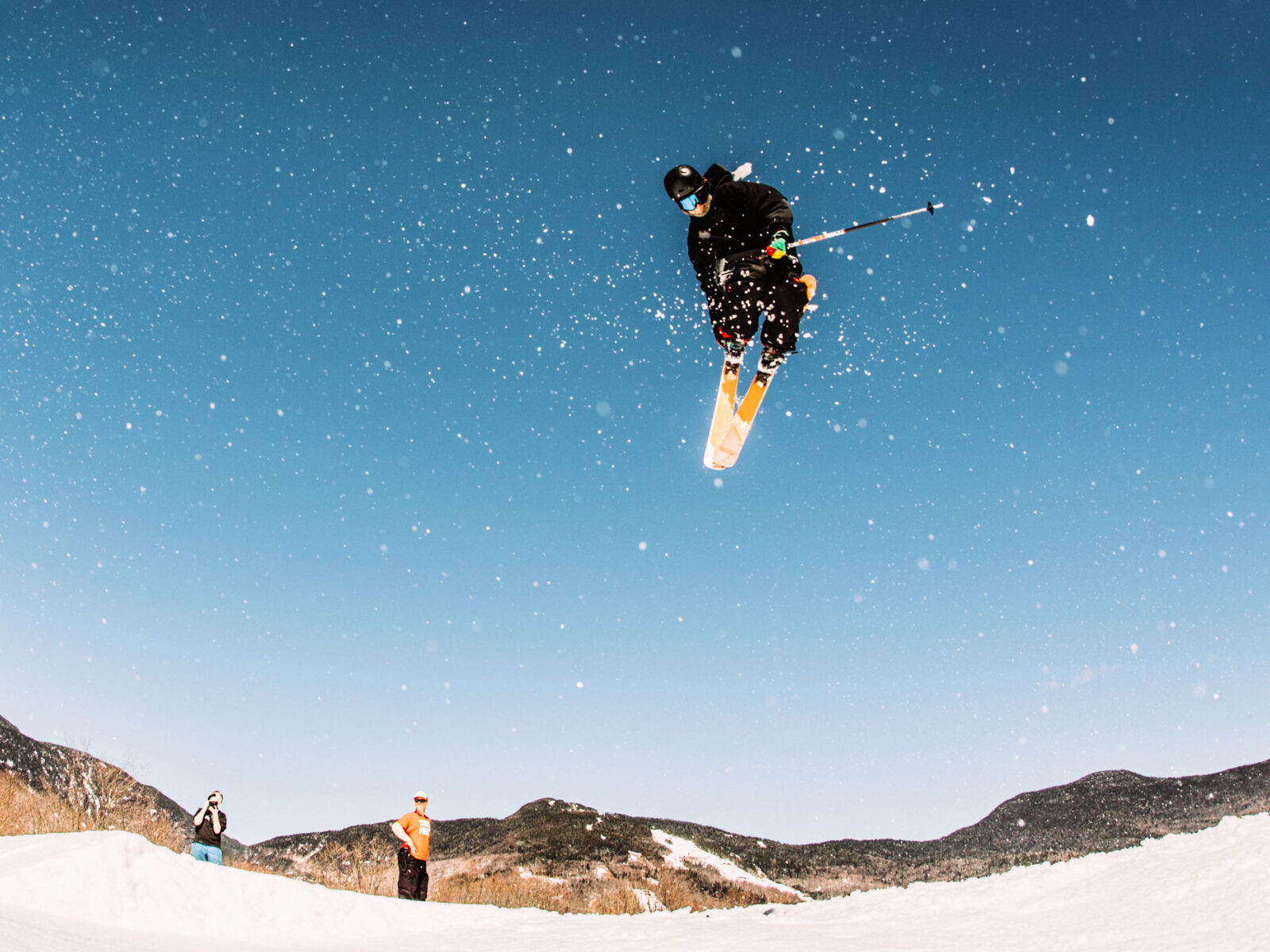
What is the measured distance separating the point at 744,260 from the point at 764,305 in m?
0.56

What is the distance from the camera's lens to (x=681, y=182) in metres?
6.72

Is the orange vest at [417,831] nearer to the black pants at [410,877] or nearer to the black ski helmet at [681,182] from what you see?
the black pants at [410,877]

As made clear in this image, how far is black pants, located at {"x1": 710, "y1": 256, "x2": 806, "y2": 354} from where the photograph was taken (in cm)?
708

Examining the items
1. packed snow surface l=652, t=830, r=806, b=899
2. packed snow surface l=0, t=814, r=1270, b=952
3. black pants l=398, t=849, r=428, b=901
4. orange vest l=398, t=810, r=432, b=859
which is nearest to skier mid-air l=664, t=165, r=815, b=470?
packed snow surface l=0, t=814, r=1270, b=952

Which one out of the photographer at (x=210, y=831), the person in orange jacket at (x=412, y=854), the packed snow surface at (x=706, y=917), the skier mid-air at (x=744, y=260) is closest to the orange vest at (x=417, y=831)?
the person in orange jacket at (x=412, y=854)

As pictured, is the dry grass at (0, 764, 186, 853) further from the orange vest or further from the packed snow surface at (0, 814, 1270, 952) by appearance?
the packed snow surface at (0, 814, 1270, 952)

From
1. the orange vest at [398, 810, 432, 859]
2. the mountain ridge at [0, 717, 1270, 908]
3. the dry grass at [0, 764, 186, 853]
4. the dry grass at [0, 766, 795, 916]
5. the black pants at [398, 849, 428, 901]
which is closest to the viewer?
the black pants at [398, 849, 428, 901]

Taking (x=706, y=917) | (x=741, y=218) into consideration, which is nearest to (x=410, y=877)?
(x=706, y=917)

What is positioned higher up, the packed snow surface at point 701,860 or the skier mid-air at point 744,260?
the skier mid-air at point 744,260

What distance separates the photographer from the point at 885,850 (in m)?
58.8

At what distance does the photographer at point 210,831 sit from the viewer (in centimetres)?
827

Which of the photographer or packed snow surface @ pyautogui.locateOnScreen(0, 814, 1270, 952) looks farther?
the photographer

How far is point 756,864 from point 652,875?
1347cm

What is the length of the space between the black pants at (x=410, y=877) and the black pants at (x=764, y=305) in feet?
24.0
